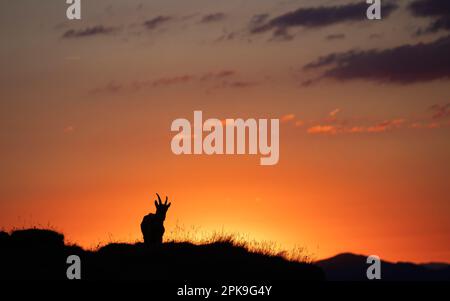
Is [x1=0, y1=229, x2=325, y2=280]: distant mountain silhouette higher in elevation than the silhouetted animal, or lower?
lower

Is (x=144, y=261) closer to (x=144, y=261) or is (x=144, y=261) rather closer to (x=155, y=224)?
(x=144, y=261)

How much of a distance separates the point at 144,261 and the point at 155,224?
609 cm

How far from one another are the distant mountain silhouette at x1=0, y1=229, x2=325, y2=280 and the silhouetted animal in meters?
3.20

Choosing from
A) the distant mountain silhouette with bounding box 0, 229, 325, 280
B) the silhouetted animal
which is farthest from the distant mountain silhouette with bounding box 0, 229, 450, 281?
the silhouetted animal

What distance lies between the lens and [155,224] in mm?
39875

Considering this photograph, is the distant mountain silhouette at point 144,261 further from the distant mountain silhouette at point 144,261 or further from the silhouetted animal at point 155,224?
the silhouetted animal at point 155,224

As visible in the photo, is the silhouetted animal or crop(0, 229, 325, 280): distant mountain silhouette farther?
the silhouetted animal

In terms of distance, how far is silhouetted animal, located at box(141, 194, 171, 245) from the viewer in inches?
1551

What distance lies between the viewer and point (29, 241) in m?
35.9

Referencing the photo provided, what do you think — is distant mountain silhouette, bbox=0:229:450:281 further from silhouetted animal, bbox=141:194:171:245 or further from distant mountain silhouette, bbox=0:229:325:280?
silhouetted animal, bbox=141:194:171:245

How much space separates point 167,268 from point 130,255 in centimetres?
197

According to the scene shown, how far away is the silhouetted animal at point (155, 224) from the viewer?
3941 centimetres

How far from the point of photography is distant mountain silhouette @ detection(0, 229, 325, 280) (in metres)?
33.0

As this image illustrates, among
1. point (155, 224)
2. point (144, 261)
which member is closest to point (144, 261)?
point (144, 261)
